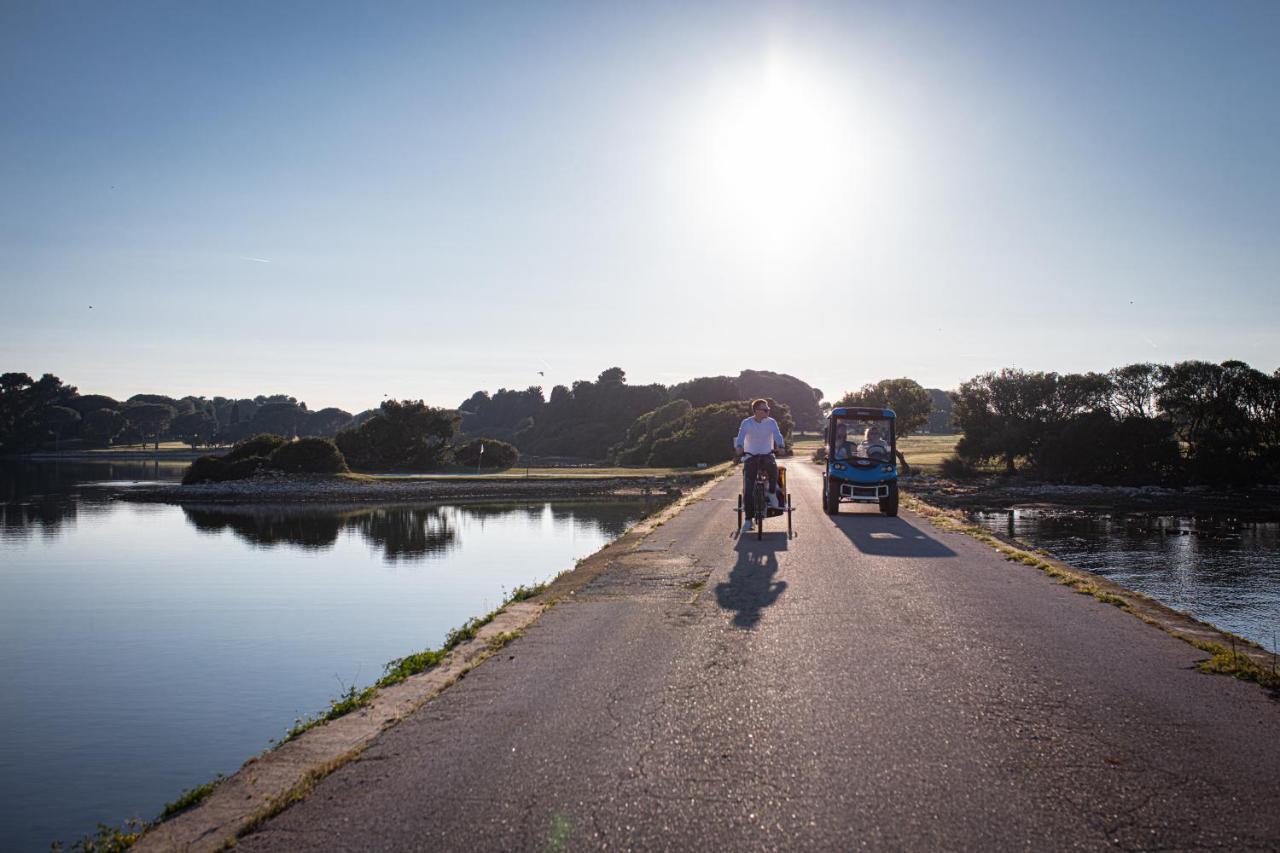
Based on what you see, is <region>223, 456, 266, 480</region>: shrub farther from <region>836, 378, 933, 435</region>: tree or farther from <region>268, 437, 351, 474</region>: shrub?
<region>836, 378, 933, 435</region>: tree

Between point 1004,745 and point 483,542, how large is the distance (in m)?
27.7

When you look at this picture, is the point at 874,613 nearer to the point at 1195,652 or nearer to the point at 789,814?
the point at 1195,652

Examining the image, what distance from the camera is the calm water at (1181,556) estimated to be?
17938 mm

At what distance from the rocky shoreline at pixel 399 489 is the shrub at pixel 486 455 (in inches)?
658

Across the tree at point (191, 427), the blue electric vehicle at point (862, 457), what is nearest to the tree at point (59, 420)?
the tree at point (191, 427)

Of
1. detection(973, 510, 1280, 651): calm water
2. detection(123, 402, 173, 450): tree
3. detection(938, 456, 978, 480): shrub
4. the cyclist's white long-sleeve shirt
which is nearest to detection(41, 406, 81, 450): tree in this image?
detection(123, 402, 173, 450): tree

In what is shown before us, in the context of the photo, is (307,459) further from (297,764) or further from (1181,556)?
(297,764)

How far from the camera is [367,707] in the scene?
7.47m

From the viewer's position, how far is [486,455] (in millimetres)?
84500

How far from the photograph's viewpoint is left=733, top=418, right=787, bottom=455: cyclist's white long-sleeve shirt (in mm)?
16531

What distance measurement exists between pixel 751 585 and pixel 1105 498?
5464 centimetres

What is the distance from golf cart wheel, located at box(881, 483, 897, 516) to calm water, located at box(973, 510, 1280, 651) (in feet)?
20.0

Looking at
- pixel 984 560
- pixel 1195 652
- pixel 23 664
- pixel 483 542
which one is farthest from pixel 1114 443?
pixel 23 664

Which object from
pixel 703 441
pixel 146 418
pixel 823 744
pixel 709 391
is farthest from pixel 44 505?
pixel 146 418
